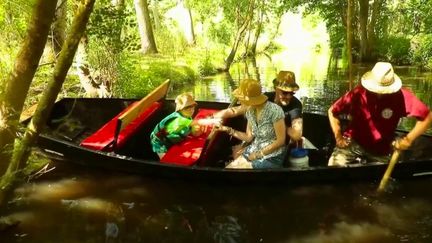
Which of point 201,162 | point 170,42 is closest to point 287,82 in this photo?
point 201,162

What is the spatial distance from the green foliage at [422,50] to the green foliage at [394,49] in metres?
0.44

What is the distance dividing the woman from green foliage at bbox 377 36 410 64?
17.9 m

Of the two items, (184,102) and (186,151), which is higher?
(184,102)

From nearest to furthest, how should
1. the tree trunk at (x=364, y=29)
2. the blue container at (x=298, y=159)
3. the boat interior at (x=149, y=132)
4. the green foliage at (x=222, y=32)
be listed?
the blue container at (x=298, y=159) < the boat interior at (x=149, y=132) < the tree trunk at (x=364, y=29) < the green foliage at (x=222, y=32)

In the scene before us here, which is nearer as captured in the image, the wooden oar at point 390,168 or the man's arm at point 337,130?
the wooden oar at point 390,168

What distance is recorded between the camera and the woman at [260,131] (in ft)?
16.4

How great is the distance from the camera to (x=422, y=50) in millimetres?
19219

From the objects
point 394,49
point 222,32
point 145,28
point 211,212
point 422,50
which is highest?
point 145,28

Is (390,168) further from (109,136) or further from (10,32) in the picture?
(10,32)

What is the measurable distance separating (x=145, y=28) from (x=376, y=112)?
1487cm

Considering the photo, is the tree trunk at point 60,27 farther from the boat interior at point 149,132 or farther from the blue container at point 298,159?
the blue container at point 298,159

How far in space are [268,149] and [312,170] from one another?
552 mm

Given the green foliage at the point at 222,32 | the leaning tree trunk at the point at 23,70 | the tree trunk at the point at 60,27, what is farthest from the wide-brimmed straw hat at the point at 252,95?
the green foliage at the point at 222,32

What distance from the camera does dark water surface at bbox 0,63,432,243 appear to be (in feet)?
A: 15.4
